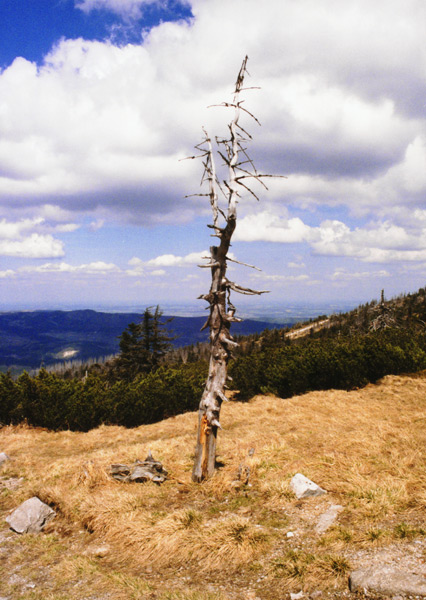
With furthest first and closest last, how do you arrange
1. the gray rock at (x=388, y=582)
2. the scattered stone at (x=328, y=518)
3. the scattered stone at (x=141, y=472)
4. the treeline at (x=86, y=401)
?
the treeline at (x=86, y=401) < the scattered stone at (x=141, y=472) < the scattered stone at (x=328, y=518) < the gray rock at (x=388, y=582)

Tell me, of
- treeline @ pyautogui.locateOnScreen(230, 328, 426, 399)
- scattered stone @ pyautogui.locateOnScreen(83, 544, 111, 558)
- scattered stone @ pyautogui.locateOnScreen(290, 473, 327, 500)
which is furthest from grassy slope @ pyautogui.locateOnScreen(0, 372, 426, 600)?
treeline @ pyautogui.locateOnScreen(230, 328, 426, 399)

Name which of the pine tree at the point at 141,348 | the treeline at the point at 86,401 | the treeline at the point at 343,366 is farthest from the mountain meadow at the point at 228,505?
the pine tree at the point at 141,348

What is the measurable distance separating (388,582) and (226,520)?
3297mm

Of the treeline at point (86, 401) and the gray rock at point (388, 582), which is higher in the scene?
the gray rock at point (388, 582)

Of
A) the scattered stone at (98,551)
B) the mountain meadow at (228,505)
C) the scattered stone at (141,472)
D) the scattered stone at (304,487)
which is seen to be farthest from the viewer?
the scattered stone at (141,472)

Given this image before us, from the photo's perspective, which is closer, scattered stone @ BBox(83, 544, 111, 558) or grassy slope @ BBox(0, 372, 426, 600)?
grassy slope @ BBox(0, 372, 426, 600)

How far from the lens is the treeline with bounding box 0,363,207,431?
1800 centimetres

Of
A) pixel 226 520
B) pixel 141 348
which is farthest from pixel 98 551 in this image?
pixel 141 348

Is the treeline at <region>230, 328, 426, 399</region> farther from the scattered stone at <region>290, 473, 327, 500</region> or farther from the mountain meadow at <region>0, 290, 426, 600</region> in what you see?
the scattered stone at <region>290, 473, 327, 500</region>

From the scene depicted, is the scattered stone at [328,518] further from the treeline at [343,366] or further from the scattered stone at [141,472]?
the treeline at [343,366]

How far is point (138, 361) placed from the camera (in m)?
32.9

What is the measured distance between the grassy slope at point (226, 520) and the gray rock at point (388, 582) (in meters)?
0.25

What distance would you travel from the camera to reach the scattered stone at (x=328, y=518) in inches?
252

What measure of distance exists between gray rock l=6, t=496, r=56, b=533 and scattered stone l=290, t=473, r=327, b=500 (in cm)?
591
